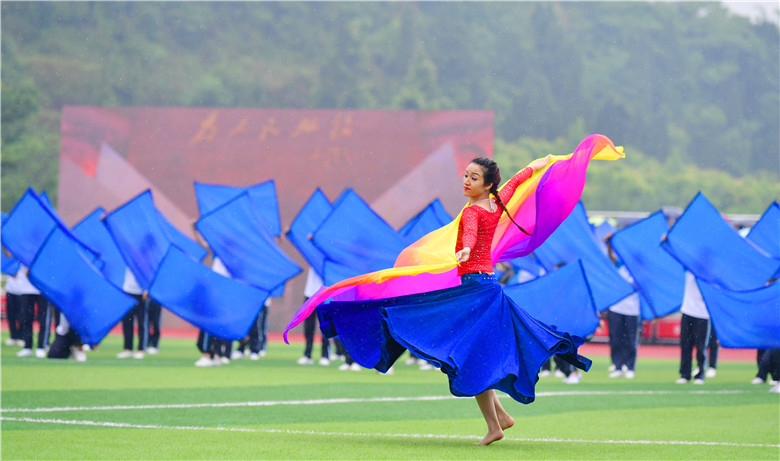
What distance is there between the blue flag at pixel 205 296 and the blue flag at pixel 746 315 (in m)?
5.49

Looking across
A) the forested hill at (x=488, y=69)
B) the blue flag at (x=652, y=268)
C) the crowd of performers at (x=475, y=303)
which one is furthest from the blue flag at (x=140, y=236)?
the forested hill at (x=488, y=69)

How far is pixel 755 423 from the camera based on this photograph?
31.4ft

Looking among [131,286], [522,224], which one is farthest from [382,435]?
[131,286]

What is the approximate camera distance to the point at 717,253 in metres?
14.0

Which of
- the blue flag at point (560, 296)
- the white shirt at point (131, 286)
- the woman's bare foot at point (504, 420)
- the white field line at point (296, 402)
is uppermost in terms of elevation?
the blue flag at point (560, 296)

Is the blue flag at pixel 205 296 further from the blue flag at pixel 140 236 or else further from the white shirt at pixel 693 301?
the white shirt at pixel 693 301

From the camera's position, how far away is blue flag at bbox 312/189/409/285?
643 inches

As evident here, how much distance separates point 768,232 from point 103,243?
9.72m

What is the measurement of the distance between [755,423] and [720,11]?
257 feet

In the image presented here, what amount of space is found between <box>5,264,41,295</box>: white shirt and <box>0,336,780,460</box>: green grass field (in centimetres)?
227

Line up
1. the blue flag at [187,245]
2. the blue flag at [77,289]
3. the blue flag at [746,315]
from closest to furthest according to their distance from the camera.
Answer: the blue flag at [746,315] < the blue flag at [77,289] < the blue flag at [187,245]

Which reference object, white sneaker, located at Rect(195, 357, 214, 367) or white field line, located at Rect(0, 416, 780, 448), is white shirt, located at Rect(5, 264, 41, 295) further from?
white field line, located at Rect(0, 416, 780, 448)

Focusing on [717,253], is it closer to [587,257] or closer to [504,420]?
[587,257]

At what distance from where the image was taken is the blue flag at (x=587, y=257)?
14977mm
